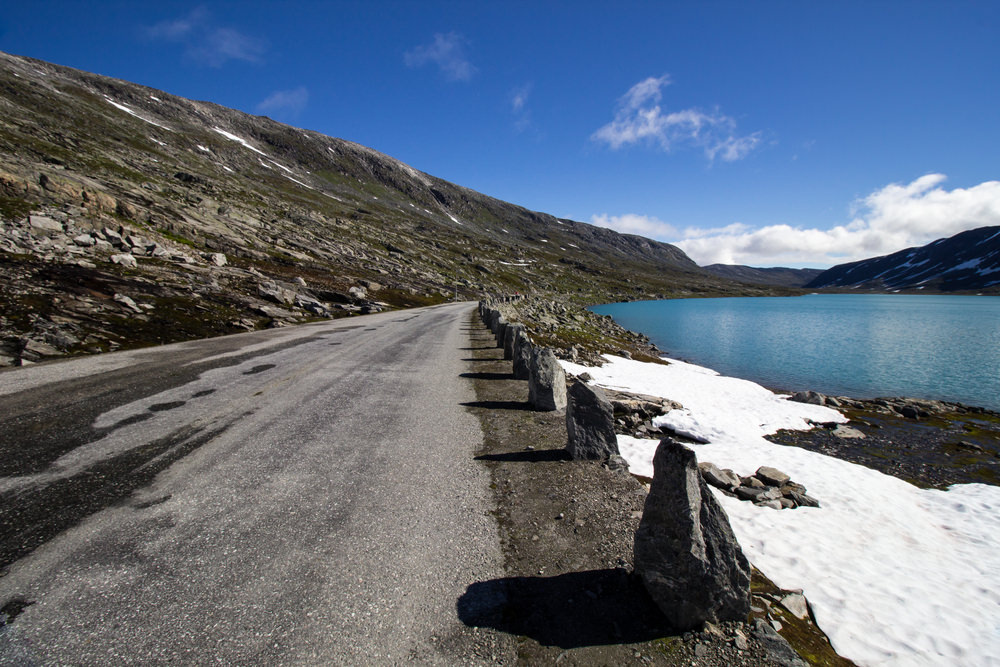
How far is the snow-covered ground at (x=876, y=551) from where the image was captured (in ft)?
20.4

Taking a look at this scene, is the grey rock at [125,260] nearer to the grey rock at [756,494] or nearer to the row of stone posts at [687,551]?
the row of stone posts at [687,551]

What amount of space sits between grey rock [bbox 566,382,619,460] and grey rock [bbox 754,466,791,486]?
21.8ft

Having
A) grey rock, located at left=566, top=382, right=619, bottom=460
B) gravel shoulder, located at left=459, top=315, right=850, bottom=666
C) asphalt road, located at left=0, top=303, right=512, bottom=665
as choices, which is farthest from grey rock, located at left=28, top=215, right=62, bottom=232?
grey rock, located at left=566, top=382, right=619, bottom=460

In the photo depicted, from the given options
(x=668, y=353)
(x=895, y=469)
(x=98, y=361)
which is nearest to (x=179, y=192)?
(x=98, y=361)

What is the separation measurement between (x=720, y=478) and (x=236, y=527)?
447 inches

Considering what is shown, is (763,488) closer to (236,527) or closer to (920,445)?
(236,527)

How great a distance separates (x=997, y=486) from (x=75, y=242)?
51199 mm

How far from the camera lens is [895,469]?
16.1m

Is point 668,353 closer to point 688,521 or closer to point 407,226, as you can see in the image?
point 688,521

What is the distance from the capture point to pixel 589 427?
8.84m

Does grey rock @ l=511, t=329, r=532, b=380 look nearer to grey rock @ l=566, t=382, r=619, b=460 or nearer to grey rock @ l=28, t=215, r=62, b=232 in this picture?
grey rock @ l=566, t=382, r=619, b=460

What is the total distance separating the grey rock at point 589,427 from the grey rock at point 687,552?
3624 millimetres

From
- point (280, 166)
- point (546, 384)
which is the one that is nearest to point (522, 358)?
point (546, 384)

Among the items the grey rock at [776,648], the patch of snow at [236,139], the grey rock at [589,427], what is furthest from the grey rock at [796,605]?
the patch of snow at [236,139]
